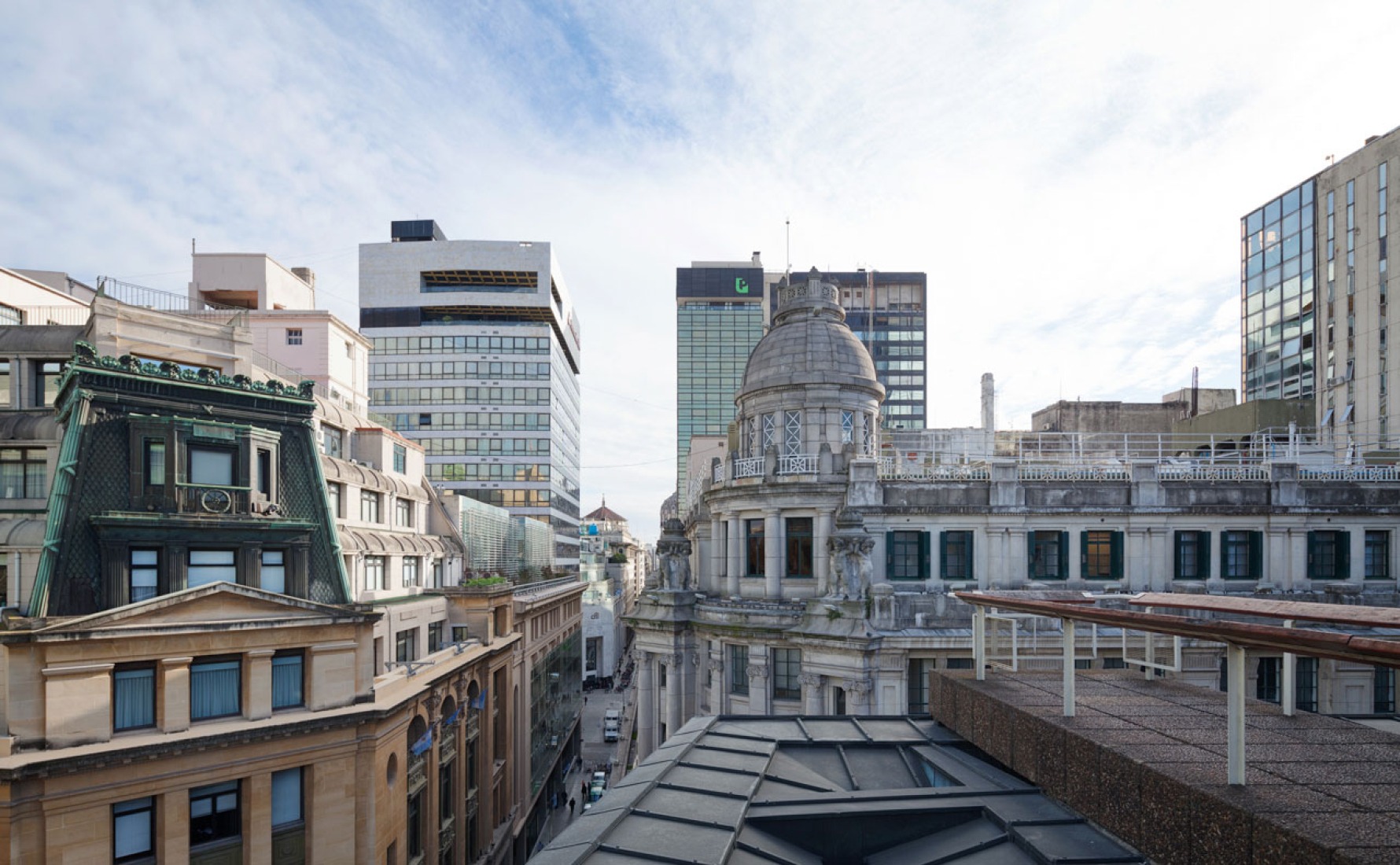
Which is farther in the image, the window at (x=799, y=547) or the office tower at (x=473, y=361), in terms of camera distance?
the office tower at (x=473, y=361)

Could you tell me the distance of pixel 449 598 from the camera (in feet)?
139

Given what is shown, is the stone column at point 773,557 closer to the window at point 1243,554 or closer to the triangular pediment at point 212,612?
the triangular pediment at point 212,612

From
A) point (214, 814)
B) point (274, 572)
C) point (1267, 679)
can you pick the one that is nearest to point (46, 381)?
point (274, 572)

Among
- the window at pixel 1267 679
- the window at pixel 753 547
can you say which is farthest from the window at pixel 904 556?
the window at pixel 1267 679

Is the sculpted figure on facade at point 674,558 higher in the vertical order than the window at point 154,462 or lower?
lower

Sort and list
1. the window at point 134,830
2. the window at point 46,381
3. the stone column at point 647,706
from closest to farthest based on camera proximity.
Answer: the window at point 134,830, the window at point 46,381, the stone column at point 647,706

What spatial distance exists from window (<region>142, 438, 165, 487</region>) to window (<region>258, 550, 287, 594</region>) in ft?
13.0

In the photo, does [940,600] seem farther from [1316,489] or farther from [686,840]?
[686,840]

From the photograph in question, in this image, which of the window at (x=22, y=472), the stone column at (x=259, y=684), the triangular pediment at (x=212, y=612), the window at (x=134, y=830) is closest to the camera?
the window at (x=134, y=830)

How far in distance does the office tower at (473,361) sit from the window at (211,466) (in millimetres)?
58525

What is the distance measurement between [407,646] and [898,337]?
124m

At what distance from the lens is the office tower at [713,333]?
158250 millimetres

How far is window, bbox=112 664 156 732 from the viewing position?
856 inches

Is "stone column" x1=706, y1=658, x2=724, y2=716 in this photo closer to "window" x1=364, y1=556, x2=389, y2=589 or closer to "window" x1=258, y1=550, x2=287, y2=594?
"window" x1=364, y1=556, x2=389, y2=589
